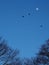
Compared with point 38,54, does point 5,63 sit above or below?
below

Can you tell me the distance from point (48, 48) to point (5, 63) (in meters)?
4.09

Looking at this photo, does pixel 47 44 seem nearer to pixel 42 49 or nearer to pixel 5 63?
pixel 42 49

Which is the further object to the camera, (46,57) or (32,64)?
(32,64)

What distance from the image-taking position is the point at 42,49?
22.1 metres

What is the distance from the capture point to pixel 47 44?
74.5ft

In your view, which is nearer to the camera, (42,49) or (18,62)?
(42,49)

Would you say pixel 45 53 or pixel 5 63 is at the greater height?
pixel 45 53

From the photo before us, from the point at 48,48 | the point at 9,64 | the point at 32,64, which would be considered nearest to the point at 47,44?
the point at 48,48

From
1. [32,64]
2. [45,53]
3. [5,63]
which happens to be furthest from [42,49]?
[5,63]

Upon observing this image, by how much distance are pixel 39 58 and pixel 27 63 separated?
232cm

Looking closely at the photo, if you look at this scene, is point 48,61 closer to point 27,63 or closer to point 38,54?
point 38,54

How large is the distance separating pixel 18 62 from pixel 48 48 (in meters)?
3.41

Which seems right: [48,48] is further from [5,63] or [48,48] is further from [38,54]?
[5,63]

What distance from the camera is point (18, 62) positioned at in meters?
23.5
